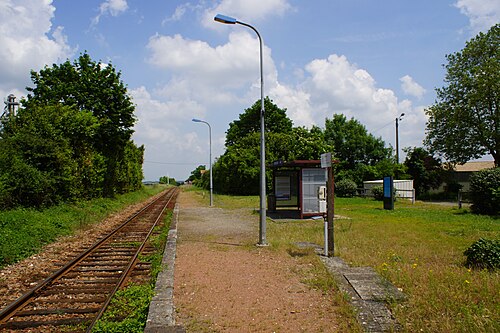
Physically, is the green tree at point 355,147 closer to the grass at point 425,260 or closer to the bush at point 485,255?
the grass at point 425,260

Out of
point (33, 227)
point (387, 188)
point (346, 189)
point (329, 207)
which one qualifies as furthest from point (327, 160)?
point (346, 189)

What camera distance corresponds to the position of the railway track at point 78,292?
5270 millimetres

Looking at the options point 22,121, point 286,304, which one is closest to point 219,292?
point 286,304

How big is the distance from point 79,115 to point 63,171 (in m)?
4.56

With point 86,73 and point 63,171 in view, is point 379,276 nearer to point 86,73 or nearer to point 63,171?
point 63,171

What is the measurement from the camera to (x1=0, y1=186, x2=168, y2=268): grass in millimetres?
9664

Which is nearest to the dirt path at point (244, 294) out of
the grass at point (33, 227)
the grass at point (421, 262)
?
the grass at point (421, 262)

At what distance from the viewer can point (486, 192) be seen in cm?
1847

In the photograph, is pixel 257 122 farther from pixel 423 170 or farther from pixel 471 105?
pixel 471 105

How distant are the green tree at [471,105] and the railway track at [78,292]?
1305 inches

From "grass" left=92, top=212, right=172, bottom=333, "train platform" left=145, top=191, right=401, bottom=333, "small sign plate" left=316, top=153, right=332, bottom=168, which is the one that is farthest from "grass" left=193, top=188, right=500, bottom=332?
"grass" left=92, top=212, right=172, bottom=333

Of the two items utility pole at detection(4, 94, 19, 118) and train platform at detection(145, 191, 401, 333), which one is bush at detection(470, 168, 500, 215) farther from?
utility pole at detection(4, 94, 19, 118)

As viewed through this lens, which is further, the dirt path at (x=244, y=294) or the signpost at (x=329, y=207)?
the signpost at (x=329, y=207)

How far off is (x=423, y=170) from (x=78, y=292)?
1609 inches
